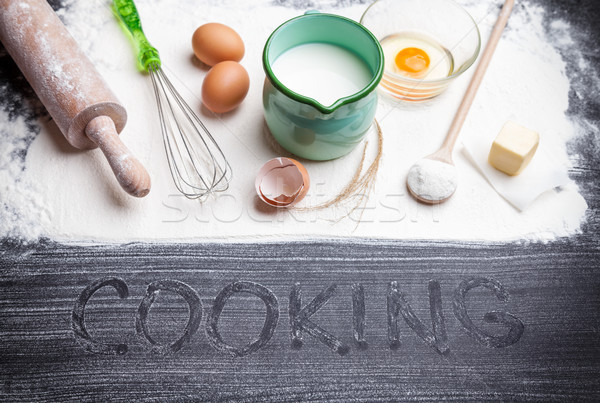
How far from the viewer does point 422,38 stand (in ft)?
3.08

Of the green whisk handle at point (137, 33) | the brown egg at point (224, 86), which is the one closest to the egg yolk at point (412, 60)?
the brown egg at point (224, 86)

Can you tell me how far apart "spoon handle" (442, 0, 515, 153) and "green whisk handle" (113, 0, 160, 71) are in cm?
51

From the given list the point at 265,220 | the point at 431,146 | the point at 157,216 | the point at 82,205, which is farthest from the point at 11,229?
the point at 431,146

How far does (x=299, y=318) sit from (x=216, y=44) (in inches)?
18.3

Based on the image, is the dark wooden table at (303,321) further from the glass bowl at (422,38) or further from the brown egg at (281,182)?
the glass bowl at (422,38)

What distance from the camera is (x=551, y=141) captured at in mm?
872

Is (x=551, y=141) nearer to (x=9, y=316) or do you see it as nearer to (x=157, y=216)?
(x=157, y=216)

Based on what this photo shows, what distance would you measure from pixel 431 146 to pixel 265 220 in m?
0.31

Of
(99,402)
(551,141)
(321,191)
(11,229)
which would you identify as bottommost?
(99,402)

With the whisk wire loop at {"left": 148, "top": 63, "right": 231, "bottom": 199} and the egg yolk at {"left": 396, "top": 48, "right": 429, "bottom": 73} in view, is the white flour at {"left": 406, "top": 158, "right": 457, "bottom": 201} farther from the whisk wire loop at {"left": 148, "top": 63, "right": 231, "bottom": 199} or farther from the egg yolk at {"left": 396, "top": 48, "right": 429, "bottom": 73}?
the whisk wire loop at {"left": 148, "top": 63, "right": 231, "bottom": 199}

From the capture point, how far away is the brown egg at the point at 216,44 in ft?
2.79

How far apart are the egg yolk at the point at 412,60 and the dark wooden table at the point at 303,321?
32 centimetres

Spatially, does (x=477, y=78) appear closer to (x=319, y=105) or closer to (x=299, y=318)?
(x=319, y=105)

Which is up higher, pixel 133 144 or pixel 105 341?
pixel 133 144
